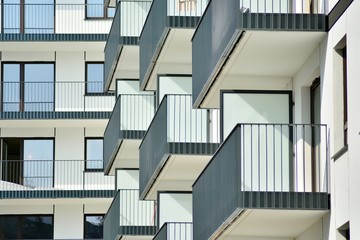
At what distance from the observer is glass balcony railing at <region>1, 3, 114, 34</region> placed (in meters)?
64.8

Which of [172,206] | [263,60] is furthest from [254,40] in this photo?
[172,206]

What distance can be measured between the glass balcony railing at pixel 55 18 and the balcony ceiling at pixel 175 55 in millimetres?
25160

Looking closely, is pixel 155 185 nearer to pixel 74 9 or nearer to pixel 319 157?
pixel 319 157

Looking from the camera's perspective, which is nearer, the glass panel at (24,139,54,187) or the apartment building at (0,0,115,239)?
the apartment building at (0,0,115,239)

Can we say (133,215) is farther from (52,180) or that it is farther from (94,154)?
(94,154)

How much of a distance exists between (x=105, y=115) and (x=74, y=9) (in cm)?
507

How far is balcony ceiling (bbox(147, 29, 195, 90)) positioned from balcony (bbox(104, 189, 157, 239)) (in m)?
5.90

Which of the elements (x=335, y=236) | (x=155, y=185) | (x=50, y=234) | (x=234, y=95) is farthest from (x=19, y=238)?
(x=335, y=236)

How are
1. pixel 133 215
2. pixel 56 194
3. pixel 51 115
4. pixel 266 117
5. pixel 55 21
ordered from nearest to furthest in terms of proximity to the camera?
1. pixel 266 117
2. pixel 133 215
3. pixel 56 194
4. pixel 51 115
5. pixel 55 21

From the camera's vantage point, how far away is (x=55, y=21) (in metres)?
65.2

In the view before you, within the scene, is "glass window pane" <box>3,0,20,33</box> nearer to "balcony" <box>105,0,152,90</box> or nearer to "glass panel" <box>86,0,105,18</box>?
"glass panel" <box>86,0,105,18</box>

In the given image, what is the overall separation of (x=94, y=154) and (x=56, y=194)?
2821mm

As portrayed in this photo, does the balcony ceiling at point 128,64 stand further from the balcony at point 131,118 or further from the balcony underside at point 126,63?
the balcony at point 131,118

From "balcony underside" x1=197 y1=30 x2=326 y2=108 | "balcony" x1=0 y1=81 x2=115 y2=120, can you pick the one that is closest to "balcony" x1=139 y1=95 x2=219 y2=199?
"balcony underside" x1=197 y1=30 x2=326 y2=108
